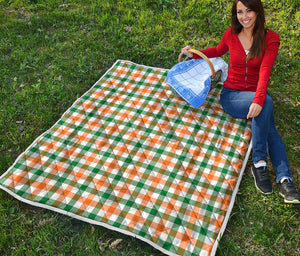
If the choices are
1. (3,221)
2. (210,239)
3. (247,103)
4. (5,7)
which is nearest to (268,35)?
(247,103)

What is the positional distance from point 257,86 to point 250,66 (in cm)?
32

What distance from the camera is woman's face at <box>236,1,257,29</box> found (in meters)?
3.22

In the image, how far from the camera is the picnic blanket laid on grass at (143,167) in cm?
296

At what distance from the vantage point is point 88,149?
364cm

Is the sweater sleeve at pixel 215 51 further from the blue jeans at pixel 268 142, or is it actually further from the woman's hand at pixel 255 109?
the woman's hand at pixel 255 109

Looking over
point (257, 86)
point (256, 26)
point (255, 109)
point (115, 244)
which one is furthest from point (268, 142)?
point (115, 244)

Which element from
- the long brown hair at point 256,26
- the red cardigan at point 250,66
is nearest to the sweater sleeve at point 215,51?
the red cardigan at point 250,66

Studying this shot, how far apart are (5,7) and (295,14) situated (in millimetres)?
5384

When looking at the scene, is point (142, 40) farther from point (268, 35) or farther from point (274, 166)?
point (274, 166)

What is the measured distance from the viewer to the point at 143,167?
3.42 meters

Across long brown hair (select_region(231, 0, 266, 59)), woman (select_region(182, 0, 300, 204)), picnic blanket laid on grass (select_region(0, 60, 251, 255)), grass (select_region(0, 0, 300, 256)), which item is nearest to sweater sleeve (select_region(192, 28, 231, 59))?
woman (select_region(182, 0, 300, 204))

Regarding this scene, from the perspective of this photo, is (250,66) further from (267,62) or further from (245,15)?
(245,15)

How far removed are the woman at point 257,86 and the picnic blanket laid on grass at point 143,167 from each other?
248mm

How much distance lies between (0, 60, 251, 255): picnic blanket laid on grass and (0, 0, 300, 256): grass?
0.15 m
